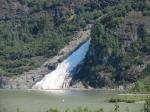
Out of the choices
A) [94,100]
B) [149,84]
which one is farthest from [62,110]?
[149,84]

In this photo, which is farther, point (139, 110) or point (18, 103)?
point (18, 103)

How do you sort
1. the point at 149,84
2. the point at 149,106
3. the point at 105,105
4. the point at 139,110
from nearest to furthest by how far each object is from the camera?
the point at 149,106 → the point at 139,110 → the point at 105,105 → the point at 149,84

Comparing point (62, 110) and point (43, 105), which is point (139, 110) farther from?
point (43, 105)

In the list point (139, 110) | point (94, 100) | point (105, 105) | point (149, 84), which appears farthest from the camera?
point (149, 84)

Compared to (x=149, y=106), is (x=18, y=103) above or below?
below

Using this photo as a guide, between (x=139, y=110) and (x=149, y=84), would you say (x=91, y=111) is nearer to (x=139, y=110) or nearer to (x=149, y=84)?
(x=139, y=110)

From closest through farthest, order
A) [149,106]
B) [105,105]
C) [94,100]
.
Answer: [149,106], [105,105], [94,100]

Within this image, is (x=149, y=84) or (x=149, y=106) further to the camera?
(x=149, y=84)

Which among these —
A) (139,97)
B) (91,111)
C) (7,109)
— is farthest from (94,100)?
(91,111)

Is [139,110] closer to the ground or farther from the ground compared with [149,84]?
farther from the ground
